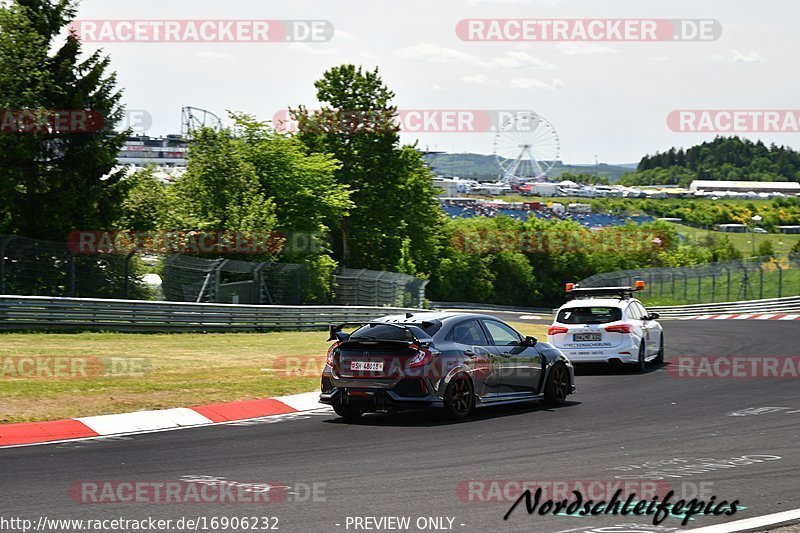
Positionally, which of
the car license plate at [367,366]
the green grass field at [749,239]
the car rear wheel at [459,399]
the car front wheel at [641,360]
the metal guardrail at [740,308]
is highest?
the green grass field at [749,239]

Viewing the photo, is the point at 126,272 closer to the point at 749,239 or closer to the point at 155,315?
the point at 155,315

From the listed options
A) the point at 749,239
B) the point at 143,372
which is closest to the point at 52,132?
the point at 143,372

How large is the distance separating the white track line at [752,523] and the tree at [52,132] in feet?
99.3

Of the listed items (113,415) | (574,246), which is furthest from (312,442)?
(574,246)

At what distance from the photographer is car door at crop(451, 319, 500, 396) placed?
13.7 m

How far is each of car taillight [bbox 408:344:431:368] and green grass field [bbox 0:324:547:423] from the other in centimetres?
358

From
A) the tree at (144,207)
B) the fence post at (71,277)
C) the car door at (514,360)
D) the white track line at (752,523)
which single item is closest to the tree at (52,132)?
the tree at (144,207)

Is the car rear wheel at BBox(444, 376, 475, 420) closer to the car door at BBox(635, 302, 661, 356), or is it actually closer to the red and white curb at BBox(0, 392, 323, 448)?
the red and white curb at BBox(0, 392, 323, 448)

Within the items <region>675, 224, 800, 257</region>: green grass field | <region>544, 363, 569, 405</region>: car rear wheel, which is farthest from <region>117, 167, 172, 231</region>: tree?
<region>675, 224, 800, 257</region>: green grass field

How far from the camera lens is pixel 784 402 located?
15.2 metres

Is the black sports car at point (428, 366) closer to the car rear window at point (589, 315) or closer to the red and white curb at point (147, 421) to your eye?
the red and white curb at point (147, 421)

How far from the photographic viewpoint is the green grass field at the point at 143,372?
14.3 m

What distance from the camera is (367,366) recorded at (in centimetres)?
1315

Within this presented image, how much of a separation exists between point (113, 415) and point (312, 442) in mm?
3219
